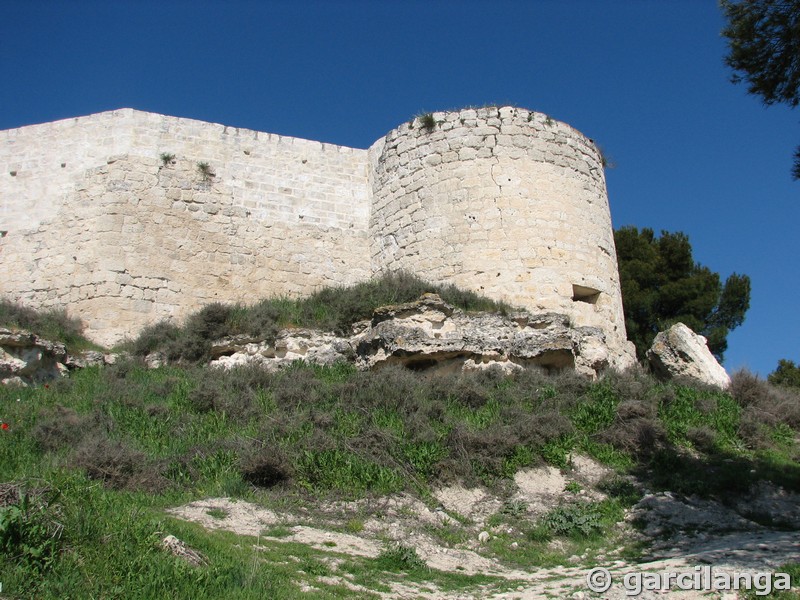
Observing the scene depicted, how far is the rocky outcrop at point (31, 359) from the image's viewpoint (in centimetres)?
1070

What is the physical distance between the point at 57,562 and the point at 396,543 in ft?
8.61

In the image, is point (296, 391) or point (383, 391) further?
point (296, 391)

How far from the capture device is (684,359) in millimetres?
12195

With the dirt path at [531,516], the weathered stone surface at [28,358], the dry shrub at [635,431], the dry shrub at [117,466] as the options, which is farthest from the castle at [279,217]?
the dry shrub at [117,466]

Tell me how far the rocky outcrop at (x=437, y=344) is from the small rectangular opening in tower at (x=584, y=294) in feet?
3.97

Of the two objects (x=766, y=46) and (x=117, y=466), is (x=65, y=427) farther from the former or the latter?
(x=766, y=46)

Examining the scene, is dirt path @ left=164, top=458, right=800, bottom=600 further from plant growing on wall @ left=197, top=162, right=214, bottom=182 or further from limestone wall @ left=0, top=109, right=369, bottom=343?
plant growing on wall @ left=197, top=162, right=214, bottom=182

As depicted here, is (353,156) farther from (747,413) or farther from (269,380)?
(747,413)

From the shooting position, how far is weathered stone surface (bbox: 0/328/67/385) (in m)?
10.7

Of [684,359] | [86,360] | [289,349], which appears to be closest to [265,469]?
[289,349]

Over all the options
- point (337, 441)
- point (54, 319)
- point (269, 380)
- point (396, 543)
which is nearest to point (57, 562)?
point (396, 543)

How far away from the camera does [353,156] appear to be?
15.1m

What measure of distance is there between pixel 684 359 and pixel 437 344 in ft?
12.8

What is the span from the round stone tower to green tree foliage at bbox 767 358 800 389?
22.0 feet
